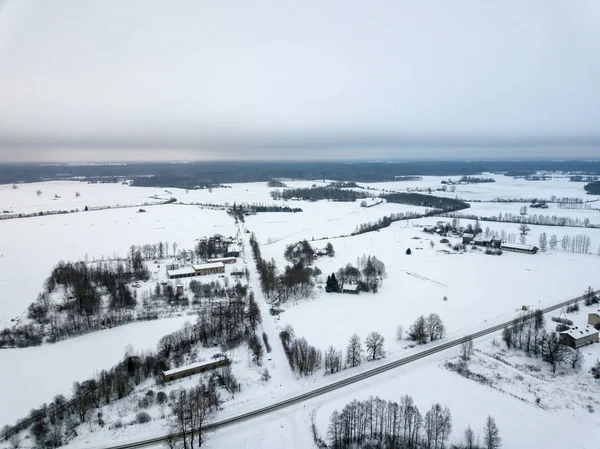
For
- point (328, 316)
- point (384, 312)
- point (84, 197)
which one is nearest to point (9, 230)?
point (84, 197)

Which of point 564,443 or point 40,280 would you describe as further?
point 40,280

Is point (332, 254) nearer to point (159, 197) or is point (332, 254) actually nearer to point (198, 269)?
point (198, 269)

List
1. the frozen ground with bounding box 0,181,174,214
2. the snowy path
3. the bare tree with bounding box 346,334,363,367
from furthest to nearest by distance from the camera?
the frozen ground with bounding box 0,181,174,214 → the bare tree with bounding box 346,334,363,367 → the snowy path

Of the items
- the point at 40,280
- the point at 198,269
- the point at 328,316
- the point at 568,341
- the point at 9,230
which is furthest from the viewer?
the point at 9,230

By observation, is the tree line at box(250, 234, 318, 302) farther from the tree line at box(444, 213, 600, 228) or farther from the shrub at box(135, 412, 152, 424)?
the tree line at box(444, 213, 600, 228)

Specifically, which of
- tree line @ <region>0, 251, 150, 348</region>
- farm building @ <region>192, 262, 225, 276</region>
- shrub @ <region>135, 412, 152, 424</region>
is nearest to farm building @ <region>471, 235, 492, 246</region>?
farm building @ <region>192, 262, 225, 276</region>

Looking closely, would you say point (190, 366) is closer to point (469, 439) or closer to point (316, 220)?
point (469, 439)
